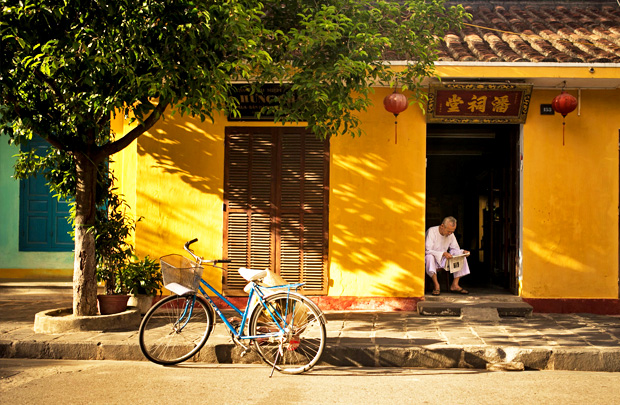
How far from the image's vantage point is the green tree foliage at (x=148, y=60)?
589 cm

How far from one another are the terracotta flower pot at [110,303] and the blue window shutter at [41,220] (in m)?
3.61

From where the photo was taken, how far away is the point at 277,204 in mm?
9047

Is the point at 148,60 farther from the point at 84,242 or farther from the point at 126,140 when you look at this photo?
the point at 84,242

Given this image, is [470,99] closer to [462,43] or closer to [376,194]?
[462,43]

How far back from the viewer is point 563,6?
12.1 meters

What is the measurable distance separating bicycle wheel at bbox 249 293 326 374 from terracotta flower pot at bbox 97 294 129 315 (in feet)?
8.56

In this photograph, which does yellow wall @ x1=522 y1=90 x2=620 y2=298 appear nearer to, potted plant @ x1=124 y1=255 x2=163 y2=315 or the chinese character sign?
the chinese character sign

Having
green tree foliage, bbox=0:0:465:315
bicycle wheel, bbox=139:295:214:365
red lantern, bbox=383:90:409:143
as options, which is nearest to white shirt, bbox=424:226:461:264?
red lantern, bbox=383:90:409:143

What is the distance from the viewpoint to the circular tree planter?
6934 mm

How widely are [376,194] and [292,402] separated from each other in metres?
4.67

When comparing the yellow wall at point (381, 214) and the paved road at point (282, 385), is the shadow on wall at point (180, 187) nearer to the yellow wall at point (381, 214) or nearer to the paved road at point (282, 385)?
the yellow wall at point (381, 214)

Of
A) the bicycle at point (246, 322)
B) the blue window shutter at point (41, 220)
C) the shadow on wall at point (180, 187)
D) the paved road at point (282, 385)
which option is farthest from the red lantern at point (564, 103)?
the blue window shutter at point (41, 220)

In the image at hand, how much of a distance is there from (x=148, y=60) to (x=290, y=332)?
3006 millimetres

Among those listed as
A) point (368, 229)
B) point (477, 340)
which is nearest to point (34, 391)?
point (477, 340)
